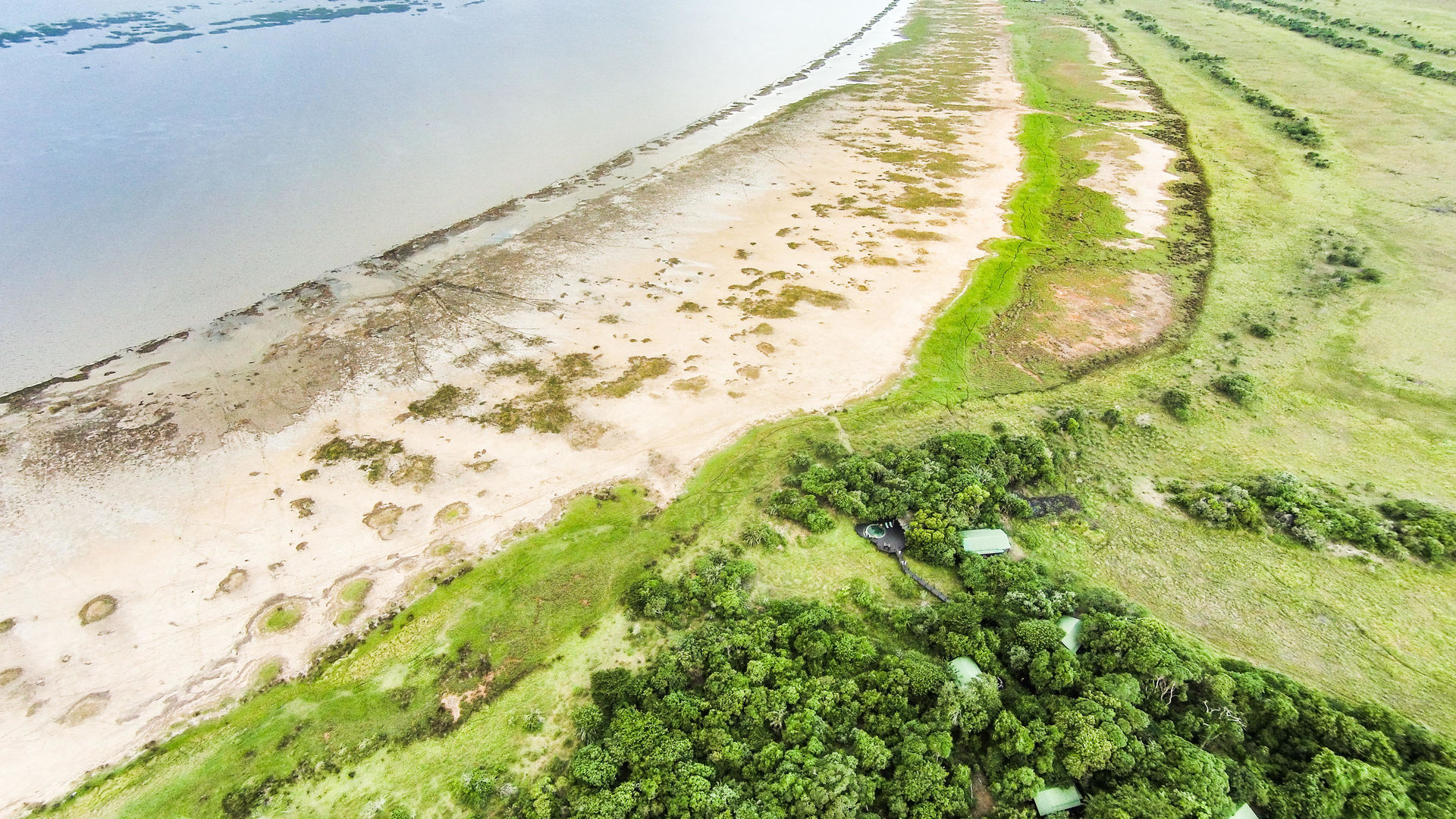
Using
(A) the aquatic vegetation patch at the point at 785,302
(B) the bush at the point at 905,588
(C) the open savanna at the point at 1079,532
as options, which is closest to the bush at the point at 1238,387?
(C) the open savanna at the point at 1079,532

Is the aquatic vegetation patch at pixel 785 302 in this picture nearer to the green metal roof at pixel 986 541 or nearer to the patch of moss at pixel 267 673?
the green metal roof at pixel 986 541

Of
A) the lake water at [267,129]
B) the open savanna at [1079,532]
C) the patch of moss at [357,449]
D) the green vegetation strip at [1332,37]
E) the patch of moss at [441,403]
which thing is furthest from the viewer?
the green vegetation strip at [1332,37]

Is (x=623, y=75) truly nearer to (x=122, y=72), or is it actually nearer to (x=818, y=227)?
(x=818, y=227)

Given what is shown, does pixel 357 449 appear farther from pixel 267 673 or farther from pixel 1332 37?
pixel 1332 37

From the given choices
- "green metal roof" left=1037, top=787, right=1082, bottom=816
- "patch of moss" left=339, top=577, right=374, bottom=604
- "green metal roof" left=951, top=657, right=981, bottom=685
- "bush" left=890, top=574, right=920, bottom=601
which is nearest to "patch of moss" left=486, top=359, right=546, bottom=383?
"patch of moss" left=339, top=577, right=374, bottom=604

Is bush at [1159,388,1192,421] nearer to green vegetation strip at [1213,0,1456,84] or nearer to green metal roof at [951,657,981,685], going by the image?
green metal roof at [951,657,981,685]
